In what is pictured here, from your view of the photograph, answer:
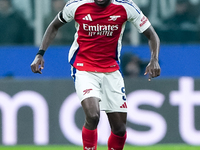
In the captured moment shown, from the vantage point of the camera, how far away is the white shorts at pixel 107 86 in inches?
224

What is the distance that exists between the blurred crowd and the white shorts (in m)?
5.39

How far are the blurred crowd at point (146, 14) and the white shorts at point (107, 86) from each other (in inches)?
212

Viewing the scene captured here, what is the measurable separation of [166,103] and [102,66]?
2.94m

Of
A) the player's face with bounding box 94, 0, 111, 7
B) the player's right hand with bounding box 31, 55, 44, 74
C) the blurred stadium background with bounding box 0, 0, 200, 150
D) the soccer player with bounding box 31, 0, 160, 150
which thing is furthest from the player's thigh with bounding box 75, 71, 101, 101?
the blurred stadium background with bounding box 0, 0, 200, 150

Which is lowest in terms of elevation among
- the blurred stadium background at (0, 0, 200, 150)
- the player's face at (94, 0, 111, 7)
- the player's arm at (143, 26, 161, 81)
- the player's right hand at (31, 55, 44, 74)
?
the blurred stadium background at (0, 0, 200, 150)

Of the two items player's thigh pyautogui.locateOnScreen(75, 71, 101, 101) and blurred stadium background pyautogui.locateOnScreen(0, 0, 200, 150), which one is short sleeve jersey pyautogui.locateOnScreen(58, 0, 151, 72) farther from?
blurred stadium background pyautogui.locateOnScreen(0, 0, 200, 150)

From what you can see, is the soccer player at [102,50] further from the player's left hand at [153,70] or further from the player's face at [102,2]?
the player's left hand at [153,70]

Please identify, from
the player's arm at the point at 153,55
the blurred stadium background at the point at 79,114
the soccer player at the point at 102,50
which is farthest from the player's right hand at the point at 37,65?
the blurred stadium background at the point at 79,114

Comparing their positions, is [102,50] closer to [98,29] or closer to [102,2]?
[98,29]

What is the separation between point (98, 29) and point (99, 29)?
0.4 inches

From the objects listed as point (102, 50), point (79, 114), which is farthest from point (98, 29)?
point (79, 114)

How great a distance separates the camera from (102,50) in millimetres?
5801

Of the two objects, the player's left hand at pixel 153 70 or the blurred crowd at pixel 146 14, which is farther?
the blurred crowd at pixel 146 14

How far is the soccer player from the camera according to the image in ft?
18.7
